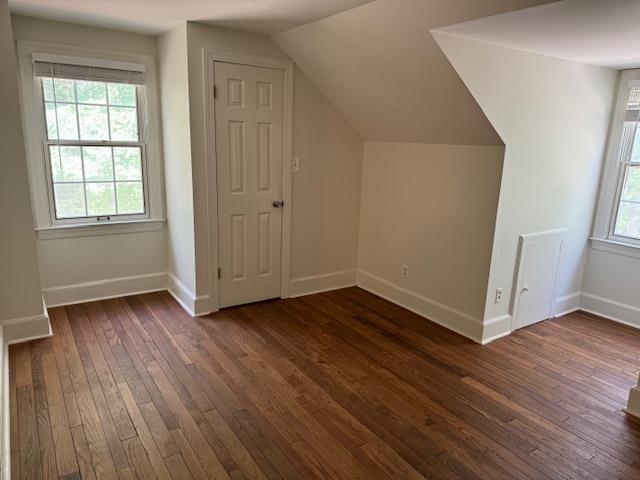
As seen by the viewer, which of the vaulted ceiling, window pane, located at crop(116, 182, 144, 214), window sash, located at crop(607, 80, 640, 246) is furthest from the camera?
window pane, located at crop(116, 182, 144, 214)

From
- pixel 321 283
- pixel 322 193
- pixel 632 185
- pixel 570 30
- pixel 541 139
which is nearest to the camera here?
pixel 570 30

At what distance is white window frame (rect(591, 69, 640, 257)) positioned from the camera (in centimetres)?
360

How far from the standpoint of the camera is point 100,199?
372cm

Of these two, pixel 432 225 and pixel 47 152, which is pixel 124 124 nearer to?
pixel 47 152

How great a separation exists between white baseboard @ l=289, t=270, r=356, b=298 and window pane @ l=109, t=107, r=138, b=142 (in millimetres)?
1905

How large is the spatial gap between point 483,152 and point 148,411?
272 centimetres

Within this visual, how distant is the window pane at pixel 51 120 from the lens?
3375 mm

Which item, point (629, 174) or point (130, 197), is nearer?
point (629, 174)

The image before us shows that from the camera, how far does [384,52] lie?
2838 millimetres

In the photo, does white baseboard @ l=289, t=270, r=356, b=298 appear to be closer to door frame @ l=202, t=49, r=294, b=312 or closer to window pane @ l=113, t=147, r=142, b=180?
door frame @ l=202, t=49, r=294, b=312

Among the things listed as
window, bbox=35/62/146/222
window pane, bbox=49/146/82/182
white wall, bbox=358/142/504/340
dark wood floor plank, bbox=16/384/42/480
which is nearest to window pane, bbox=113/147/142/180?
window, bbox=35/62/146/222

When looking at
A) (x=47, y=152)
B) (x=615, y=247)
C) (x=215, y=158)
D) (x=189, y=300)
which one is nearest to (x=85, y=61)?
(x=47, y=152)

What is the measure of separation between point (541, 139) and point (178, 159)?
2.81 metres

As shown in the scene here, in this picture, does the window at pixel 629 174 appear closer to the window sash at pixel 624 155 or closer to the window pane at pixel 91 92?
the window sash at pixel 624 155
